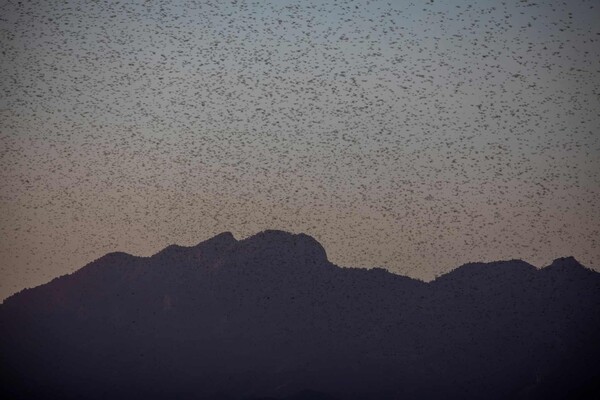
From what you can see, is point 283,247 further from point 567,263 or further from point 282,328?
point 567,263

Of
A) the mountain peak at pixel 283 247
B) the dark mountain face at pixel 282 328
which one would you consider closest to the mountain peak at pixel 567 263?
the dark mountain face at pixel 282 328

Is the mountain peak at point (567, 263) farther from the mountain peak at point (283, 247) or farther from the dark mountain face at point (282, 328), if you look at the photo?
the mountain peak at point (283, 247)

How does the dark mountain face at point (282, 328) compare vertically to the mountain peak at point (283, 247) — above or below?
below

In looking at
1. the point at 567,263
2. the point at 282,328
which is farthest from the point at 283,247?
the point at 567,263

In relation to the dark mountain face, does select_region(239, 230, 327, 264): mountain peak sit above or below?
above

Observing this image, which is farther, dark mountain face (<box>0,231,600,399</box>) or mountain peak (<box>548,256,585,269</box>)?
mountain peak (<box>548,256,585,269</box>)

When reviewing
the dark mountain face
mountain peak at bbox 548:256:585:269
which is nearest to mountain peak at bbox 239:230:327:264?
the dark mountain face

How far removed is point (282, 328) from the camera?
14425 cm

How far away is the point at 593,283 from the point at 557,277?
875 centimetres

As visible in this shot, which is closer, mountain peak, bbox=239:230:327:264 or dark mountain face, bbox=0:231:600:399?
dark mountain face, bbox=0:231:600:399

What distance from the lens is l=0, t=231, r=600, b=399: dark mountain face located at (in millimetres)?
121312

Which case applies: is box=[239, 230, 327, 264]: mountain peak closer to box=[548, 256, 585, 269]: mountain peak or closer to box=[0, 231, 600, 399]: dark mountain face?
box=[0, 231, 600, 399]: dark mountain face

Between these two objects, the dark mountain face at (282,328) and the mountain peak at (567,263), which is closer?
the dark mountain face at (282,328)

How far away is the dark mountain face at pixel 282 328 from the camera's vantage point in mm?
121312
